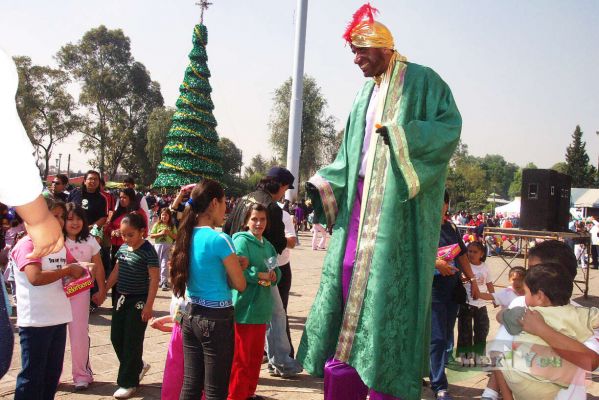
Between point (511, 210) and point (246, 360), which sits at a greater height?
point (511, 210)

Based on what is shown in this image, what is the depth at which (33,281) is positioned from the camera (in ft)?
11.3

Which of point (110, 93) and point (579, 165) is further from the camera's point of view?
point (579, 165)

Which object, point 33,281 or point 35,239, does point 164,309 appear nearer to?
point 33,281

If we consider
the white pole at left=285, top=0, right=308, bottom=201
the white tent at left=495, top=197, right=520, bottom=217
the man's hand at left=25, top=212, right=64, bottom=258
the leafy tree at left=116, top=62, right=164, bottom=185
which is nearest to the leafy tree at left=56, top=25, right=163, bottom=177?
the leafy tree at left=116, top=62, right=164, bottom=185

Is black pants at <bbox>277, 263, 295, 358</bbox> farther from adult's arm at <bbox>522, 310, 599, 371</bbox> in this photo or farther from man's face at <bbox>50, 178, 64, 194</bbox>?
man's face at <bbox>50, 178, 64, 194</bbox>

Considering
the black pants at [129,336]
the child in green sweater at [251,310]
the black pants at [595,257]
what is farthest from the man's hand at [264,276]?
the black pants at [595,257]

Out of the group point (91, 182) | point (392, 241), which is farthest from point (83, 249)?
point (392, 241)

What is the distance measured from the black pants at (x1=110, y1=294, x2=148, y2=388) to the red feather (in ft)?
8.16

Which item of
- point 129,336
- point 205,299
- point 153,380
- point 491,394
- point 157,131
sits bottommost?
point 153,380

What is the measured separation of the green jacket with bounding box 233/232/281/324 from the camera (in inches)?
160

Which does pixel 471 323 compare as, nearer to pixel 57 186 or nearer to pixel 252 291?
pixel 252 291

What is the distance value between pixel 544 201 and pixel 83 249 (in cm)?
1063

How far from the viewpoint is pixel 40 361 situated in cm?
344

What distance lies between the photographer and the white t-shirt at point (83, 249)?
4.64 metres
